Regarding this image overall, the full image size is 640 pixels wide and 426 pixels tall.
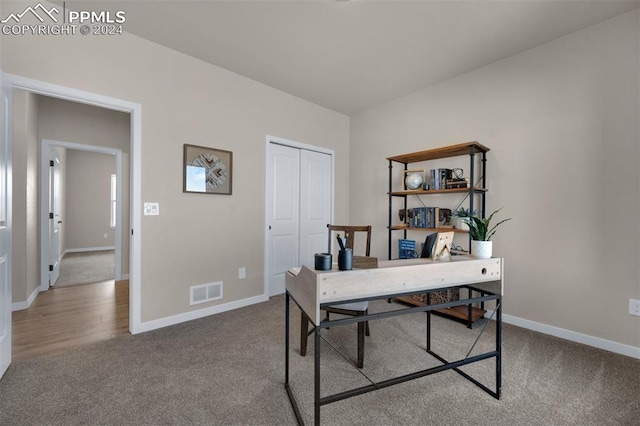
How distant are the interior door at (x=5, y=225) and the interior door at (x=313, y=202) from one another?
279 centimetres

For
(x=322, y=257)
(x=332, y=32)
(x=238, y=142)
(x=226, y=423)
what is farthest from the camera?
(x=238, y=142)

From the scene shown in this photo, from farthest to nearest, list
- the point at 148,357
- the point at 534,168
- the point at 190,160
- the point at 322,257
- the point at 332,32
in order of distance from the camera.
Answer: the point at 190,160 → the point at 534,168 → the point at 332,32 → the point at 148,357 → the point at 322,257

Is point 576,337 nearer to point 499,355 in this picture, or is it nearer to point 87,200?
point 499,355

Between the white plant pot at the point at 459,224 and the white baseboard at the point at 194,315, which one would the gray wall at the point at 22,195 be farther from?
the white plant pot at the point at 459,224

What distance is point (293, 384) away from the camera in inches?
67.7

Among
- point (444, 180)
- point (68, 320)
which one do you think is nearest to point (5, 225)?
point (68, 320)

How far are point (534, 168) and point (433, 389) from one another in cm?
227

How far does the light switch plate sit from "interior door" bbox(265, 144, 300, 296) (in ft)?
4.01

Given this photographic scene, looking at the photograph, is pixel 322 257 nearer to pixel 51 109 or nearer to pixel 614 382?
pixel 614 382

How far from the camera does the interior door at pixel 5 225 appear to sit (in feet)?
5.79

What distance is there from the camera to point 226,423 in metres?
1.40

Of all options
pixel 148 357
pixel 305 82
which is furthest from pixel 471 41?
pixel 148 357

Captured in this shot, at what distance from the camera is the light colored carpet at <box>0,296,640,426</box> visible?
1449mm

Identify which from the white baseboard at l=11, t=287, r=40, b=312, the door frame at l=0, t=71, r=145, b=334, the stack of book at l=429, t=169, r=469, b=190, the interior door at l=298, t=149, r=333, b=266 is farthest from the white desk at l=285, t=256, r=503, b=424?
the white baseboard at l=11, t=287, r=40, b=312
